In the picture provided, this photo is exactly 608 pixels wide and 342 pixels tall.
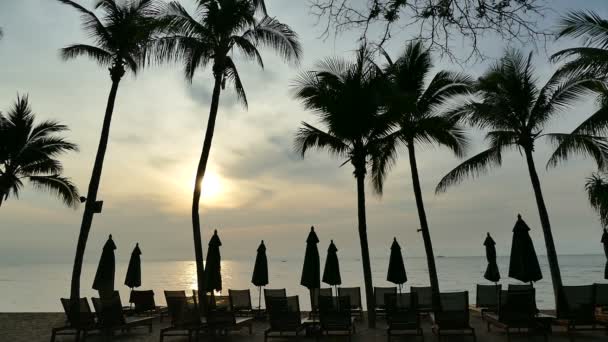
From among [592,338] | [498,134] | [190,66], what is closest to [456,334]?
[592,338]

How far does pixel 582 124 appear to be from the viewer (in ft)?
42.0

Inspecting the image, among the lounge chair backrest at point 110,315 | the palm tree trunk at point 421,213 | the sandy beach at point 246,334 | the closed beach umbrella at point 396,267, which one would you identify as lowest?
the sandy beach at point 246,334

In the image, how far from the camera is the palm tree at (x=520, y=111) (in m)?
14.7

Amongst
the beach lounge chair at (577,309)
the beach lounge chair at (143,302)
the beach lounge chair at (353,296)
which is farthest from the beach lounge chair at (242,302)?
the beach lounge chair at (577,309)

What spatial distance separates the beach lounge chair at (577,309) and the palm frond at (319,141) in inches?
276

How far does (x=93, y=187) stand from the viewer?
14523 mm

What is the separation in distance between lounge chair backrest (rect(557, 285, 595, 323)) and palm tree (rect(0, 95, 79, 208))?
58.3ft

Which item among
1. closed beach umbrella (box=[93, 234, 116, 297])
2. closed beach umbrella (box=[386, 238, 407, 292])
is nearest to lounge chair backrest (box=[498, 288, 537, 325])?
closed beach umbrella (box=[386, 238, 407, 292])

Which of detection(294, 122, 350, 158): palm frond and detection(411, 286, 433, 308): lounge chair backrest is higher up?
detection(294, 122, 350, 158): palm frond

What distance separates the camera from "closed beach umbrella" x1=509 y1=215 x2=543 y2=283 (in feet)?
38.7

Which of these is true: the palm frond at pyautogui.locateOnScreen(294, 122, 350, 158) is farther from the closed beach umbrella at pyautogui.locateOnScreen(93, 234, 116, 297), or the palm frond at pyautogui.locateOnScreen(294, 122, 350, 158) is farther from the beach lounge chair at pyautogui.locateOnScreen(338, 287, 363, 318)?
the closed beach umbrella at pyautogui.locateOnScreen(93, 234, 116, 297)

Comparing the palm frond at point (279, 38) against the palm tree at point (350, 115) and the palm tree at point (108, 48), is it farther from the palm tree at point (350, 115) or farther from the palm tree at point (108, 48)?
the palm tree at point (108, 48)

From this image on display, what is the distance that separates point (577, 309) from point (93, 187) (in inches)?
554

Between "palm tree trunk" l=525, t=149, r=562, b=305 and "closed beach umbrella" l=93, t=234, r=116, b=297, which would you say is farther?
"palm tree trunk" l=525, t=149, r=562, b=305
